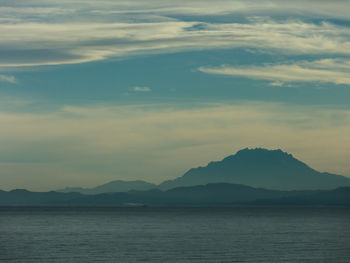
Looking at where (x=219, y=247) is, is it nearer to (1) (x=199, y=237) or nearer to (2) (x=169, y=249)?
(2) (x=169, y=249)

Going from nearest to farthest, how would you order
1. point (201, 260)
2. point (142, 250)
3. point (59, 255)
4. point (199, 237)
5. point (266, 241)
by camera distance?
point (201, 260)
point (59, 255)
point (142, 250)
point (266, 241)
point (199, 237)

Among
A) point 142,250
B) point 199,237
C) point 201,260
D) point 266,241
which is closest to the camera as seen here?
point 201,260

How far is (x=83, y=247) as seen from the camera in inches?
4606

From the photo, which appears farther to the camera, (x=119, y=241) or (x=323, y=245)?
(x=119, y=241)

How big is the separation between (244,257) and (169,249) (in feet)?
57.1

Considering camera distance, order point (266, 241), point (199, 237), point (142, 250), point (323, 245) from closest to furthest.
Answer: point (142, 250) < point (323, 245) < point (266, 241) < point (199, 237)

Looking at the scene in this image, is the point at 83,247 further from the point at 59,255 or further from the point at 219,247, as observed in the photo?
the point at 219,247

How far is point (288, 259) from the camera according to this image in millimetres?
99000

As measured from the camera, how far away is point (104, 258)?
327 feet

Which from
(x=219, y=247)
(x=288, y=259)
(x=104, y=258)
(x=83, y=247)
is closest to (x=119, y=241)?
(x=83, y=247)

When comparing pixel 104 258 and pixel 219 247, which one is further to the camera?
pixel 219 247

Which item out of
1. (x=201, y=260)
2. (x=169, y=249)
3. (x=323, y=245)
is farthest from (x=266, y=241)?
(x=201, y=260)

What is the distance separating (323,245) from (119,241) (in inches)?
1620

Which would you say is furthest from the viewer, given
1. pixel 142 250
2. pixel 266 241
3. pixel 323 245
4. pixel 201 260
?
pixel 266 241
